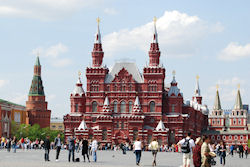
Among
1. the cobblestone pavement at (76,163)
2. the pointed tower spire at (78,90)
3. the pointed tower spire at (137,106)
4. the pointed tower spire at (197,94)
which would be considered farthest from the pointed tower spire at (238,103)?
the cobblestone pavement at (76,163)

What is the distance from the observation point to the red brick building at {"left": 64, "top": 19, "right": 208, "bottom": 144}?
101 meters

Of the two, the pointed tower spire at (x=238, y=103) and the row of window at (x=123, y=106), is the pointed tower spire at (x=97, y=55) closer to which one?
the row of window at (x=123, y=106)

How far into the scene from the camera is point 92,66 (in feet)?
343

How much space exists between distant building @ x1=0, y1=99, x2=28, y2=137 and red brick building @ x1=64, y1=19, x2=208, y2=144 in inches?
1118

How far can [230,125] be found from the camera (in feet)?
549

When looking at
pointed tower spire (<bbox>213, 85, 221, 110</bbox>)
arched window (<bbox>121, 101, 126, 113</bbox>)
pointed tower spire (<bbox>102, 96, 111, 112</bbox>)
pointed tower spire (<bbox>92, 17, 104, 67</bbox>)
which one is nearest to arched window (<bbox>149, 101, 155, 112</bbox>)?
arched window (<bbox>121, 101, 126, 113</bbox>)

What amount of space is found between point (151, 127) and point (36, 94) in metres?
62.1

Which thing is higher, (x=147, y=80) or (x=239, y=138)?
(x=147, y=80)

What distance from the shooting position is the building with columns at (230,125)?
15788 cm

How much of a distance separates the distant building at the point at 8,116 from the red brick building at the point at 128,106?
28.4m

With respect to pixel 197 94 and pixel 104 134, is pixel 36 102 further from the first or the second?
pixel 104 134

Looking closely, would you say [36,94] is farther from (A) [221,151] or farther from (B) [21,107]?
(A) [221,151]

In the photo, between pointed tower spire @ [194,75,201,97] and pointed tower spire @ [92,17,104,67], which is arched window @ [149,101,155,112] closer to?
pointed tower spire @ [92,17,104,67]

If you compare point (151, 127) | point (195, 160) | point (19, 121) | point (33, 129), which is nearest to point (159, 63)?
point (151, 127)
